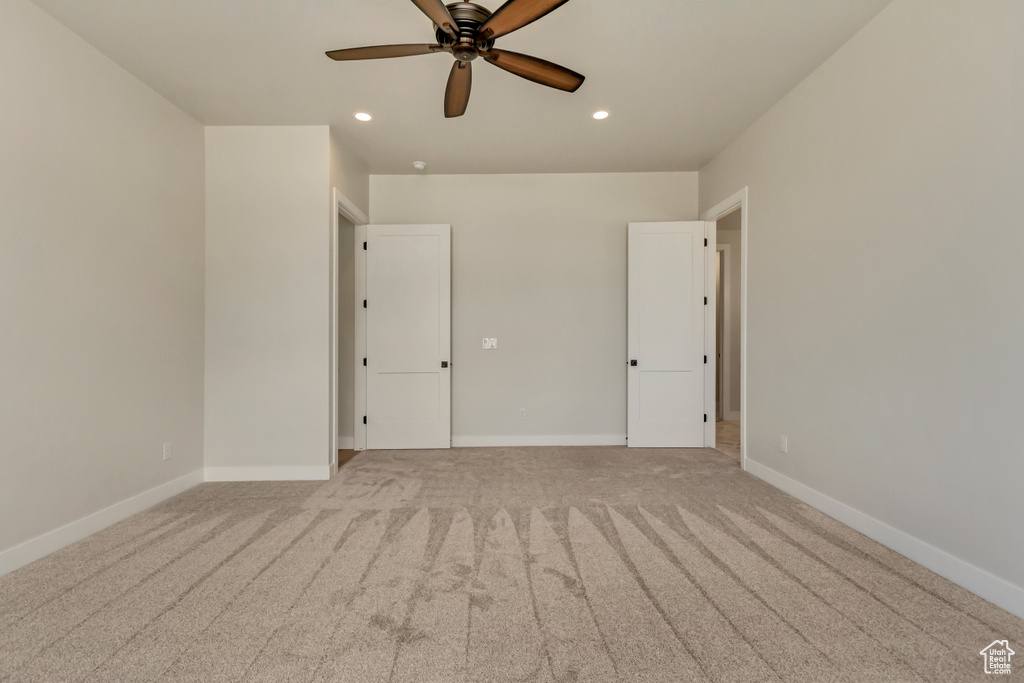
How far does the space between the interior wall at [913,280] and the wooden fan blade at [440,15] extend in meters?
2.24

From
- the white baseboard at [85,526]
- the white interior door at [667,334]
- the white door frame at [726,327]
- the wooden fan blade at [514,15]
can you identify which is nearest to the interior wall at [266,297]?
the white baseboard at [85,526]

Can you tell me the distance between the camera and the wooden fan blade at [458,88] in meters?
2.11

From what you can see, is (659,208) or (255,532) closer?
(255,532)

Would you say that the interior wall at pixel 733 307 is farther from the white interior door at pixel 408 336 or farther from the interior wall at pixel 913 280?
the white interior door at pixel 408 336

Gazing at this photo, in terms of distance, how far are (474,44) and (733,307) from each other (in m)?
5.13

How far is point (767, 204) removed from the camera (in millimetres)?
3350

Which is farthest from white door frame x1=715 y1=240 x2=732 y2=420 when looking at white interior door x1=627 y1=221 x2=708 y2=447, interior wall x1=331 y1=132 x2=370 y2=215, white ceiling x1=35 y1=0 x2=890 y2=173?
interior wall x1=331 y1=132 x2=370 y2=215

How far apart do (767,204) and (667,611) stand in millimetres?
2988

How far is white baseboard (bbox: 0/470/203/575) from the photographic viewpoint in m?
2.13

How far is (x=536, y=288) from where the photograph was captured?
4.61 m

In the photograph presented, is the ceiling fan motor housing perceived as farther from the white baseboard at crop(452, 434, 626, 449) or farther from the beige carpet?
the white baseboard at crop(452, 434, 626, 449)

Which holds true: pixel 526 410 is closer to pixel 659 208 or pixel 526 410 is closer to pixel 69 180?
→ pixel 659 208

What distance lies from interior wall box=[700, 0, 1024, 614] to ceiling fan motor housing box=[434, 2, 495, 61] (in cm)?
210

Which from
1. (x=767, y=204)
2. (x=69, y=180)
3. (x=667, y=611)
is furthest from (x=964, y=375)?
(x=69, y=180)
